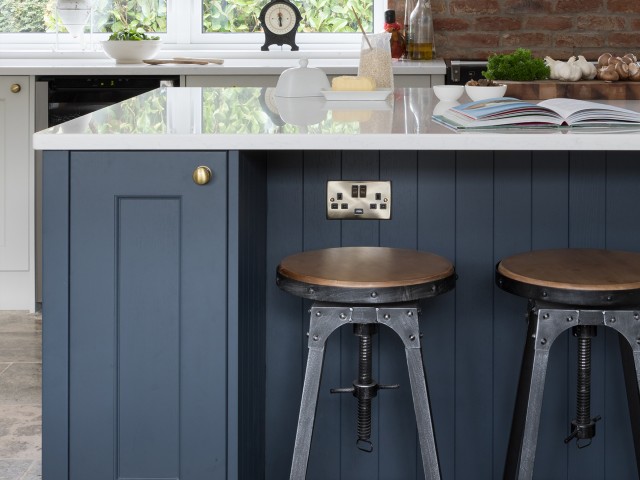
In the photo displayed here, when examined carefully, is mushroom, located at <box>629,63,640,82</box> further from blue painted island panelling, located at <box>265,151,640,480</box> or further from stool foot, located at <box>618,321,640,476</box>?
stool foot, located at <box>618,321,640,476</box>

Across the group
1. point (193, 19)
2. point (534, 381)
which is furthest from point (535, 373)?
point (193, 19)

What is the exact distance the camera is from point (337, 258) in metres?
2.05

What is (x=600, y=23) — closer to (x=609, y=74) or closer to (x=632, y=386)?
(x=609, y=74)

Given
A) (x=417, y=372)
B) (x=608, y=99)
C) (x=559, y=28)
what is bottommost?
(x=417, y=372)

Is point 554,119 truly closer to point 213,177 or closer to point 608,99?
point 213,177

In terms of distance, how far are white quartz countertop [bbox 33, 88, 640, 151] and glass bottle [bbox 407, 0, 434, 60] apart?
234cm

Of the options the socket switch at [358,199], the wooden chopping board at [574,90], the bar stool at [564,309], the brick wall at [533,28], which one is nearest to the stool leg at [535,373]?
the bar stool at [564,309]

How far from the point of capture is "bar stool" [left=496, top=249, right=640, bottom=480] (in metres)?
1.86

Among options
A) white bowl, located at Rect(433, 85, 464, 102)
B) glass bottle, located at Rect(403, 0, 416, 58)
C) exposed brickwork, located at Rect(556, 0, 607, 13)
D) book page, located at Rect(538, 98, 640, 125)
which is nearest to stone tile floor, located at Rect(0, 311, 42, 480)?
white bowl, located at Rect(433, 85, 464, 102)

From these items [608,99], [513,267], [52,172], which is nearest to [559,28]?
[608,99]

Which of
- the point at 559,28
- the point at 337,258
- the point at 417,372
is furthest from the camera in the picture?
the point at 559,28

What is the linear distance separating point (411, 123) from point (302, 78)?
2.44ft

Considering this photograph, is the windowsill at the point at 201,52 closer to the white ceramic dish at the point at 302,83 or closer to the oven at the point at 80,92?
the oven at the point at 80,92

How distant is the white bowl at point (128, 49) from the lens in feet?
15.1
